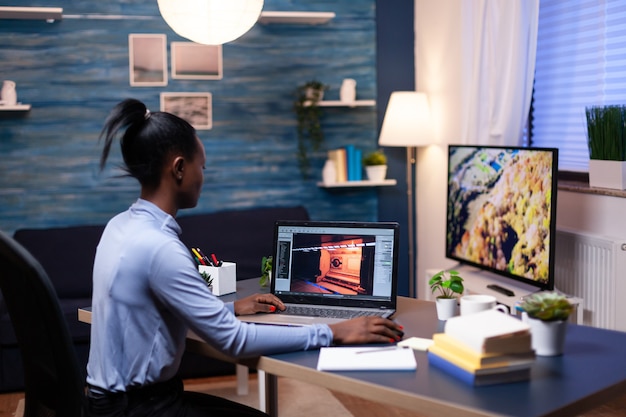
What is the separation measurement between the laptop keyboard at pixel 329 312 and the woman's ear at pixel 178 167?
59 cm

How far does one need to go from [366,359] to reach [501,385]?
324 millimetres

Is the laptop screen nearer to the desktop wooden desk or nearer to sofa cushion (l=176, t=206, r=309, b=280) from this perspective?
the desktop wooden desk

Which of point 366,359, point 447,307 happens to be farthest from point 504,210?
point 366,359

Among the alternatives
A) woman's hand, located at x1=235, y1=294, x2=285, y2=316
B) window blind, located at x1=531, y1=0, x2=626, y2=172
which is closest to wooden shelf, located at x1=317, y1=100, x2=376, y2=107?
window blind, located at x1=531, y1=0, x2=626, y2=172

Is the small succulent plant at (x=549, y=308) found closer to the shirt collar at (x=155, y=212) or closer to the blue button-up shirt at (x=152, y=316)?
the blue button-up shirt at (x=152, y=316)

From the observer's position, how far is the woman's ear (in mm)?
1992

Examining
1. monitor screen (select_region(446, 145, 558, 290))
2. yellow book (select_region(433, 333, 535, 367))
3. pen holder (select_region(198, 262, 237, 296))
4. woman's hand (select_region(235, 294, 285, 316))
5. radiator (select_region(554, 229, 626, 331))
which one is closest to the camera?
yellow book (select_region(433, 333, 535, 367))

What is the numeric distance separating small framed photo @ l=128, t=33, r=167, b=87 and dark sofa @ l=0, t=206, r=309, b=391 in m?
0.82

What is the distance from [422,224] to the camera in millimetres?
5246

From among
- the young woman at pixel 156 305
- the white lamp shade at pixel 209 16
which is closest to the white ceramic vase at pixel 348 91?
the white lamp shade at pixel 209 16

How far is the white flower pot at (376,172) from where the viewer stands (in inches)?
198

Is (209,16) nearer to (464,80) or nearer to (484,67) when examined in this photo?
(484,67)

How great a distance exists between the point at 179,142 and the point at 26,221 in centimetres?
305

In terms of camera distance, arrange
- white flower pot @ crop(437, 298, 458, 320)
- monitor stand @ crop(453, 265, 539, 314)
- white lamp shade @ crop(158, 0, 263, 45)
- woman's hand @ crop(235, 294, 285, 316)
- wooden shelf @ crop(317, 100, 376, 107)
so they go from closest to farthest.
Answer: white flower pot @ crop(437, 298, 458, 320) < woman's hand @ crop(235, 294, 285, 316) < white lamp shade @ crop(158, 0, 263, 45) < monitor stand @ crop(453, 265, 539, 314) < wooden shelf @ crop(317, 100, 376, 107)
